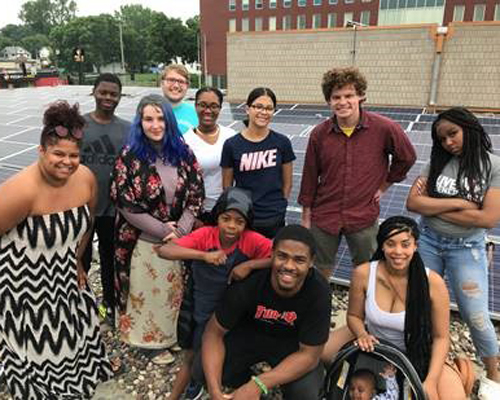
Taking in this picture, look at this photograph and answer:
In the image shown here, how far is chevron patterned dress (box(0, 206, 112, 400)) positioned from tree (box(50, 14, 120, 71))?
199 feet

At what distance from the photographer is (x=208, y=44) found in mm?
43781

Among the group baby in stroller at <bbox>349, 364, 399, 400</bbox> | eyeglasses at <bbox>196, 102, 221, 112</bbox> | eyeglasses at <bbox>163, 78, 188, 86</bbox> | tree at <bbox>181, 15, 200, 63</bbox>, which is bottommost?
baby in stroller at <bbox>349, 364, 399, 400</bbox>

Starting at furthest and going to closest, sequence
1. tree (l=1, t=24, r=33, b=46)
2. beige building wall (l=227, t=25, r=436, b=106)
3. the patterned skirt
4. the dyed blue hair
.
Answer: tree (l=1, t=24, r=33, b=46), beige building wall (l=227, t=25, r=436, b=106), the patterned skirt, the dyed blue hair

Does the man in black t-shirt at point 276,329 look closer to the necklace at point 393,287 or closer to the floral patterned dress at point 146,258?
the necklace at point 393,287

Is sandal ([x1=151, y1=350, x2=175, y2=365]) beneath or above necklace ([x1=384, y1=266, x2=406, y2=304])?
beneath

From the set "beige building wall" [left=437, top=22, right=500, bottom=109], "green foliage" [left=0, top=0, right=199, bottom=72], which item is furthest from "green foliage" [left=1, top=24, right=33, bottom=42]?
"beige building wall" [left=437, top=22, right=500, bottom=109]

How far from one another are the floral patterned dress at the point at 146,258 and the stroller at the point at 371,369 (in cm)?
133

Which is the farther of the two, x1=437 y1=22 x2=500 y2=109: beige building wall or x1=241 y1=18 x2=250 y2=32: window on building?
x1=241 y1=18 x2=250 y2=32: window on building

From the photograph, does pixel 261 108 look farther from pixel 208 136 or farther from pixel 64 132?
pixel 64 132

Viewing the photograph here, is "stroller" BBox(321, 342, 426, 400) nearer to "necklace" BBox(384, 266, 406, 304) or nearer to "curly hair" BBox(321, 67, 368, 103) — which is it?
"necklace" BBox(384, 266, 406, 304)

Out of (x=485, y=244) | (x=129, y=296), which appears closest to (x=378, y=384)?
(x=485, y=244)

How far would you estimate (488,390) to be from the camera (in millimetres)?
2908

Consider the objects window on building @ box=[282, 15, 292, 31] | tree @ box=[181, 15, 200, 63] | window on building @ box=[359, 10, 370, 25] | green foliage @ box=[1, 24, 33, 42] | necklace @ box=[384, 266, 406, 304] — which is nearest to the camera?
necklace @ box=[384, 266, 406, 304]

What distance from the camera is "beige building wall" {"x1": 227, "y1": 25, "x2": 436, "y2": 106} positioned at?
12398mm
